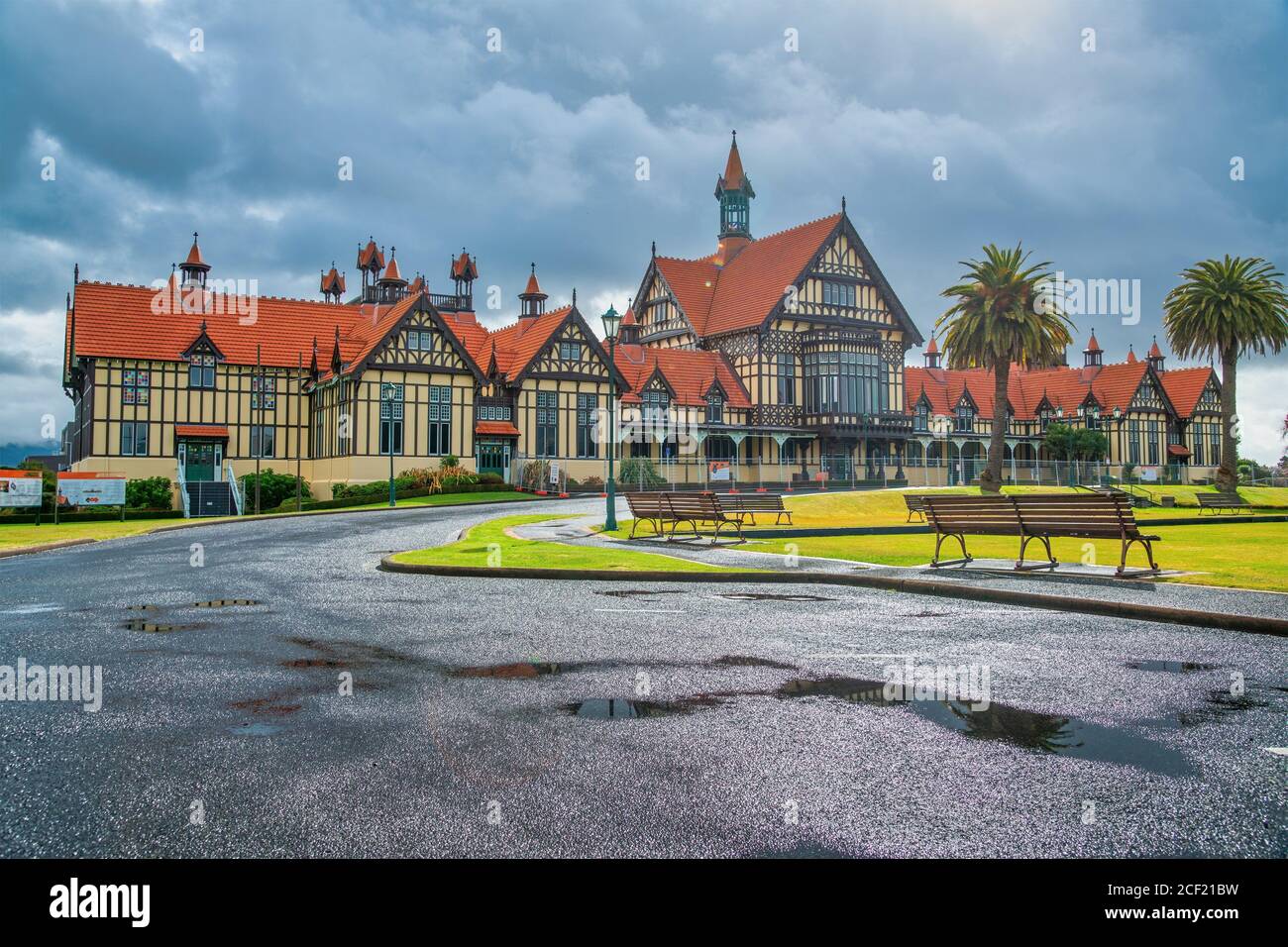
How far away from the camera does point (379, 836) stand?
14.8ft

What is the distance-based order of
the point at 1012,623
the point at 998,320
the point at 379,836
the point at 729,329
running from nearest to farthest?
the point at 379,836
the point at 1012,623
the point at 998,320
the point at 729,329

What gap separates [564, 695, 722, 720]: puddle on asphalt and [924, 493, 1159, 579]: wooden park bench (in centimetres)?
944

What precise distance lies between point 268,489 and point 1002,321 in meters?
39.4

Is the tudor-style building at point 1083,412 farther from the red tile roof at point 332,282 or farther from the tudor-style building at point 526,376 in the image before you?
the red tile roof at point 332,282

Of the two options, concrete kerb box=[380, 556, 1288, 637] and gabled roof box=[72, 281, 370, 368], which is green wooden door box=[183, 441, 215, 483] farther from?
concrete kerb box=[380, 556, 1288, 637]

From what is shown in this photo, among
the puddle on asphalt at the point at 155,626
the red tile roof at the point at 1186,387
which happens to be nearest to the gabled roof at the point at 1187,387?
the red tile roof at the point at 1186,387

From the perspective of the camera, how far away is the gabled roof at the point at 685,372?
198 ft

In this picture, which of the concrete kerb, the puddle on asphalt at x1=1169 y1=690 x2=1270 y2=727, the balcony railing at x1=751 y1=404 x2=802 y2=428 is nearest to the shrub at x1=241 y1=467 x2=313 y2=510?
the balcony railing at x1=751 y1=404 x2=802 y2=428

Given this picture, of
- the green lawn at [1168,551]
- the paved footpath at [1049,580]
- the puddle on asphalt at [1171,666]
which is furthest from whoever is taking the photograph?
the green lawn at [1168,551]

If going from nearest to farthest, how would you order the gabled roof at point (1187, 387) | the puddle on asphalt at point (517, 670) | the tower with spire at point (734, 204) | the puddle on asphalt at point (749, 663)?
the puddle on asphalt at point (517, 670) < the puddle on asphalt at point (749, 663) < the tower with spire at point (734, 204) < the gabled roof at point (1187, 387)

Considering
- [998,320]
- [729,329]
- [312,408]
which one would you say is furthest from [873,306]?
[312,408]

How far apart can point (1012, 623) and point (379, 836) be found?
8.26 m

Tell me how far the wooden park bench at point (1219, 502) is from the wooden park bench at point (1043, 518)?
99.3 ft
